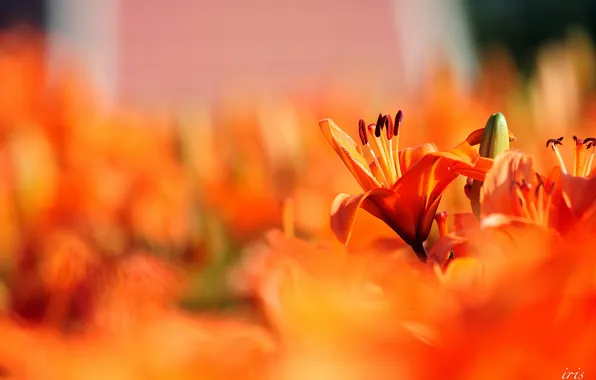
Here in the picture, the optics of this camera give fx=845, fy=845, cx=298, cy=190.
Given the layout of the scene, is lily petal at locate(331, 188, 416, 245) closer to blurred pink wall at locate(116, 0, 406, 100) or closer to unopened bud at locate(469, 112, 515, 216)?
unopened bud at locate(469, 112, 515, 216)

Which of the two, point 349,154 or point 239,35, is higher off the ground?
point 349,154

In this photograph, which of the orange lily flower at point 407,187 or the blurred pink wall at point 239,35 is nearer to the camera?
the orange lily flower at point 407,187

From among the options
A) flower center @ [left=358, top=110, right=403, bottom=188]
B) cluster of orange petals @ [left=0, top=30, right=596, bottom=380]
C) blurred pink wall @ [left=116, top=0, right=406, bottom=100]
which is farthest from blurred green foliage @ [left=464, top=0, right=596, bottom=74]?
flower center @ [left=358, top=110, right=403, bottom=188]

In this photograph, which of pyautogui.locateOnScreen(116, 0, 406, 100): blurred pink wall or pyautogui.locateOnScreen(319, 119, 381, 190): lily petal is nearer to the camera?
pyautogui.locateOnScreen(319, 119, 381, 190): lily petal

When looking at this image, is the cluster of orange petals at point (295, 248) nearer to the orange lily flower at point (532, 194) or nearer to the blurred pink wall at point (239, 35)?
the orange lily flower at point (532, 194)

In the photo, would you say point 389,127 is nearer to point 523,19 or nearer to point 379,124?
point 379,124

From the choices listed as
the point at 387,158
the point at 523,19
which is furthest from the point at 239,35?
the point at 387,158

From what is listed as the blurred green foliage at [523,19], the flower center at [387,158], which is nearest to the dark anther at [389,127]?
the flower center at [387,158]

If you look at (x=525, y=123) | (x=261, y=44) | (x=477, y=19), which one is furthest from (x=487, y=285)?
(x=477, y=19)
